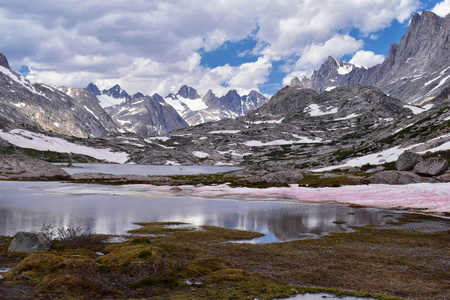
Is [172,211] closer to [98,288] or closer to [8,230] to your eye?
[8,230]

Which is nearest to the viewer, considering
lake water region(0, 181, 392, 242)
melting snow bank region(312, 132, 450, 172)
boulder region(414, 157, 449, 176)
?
lake water region(0, 181, 392, 242)

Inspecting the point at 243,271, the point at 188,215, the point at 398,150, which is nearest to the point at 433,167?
the point at 398,150

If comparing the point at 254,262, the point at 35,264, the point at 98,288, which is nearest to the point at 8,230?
the point at 35,264

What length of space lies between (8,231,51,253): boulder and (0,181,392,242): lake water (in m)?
11.5

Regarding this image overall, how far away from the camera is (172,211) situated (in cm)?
5806

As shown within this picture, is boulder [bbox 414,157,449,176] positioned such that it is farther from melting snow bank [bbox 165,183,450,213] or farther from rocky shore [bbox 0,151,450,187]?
melting snow bank [bbox 165,183,450,213]

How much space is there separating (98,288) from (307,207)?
172ft

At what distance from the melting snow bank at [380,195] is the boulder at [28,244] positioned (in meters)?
56.6

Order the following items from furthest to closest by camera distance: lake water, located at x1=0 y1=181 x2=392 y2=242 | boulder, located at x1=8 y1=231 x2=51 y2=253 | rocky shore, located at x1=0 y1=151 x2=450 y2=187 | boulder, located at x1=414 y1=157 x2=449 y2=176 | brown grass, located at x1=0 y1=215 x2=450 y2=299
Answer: rocky shore, located at x1=0 y1=151 x2=450 y2=187 → boulder, located at x1=414 y1=157 x2=449 y2=176 → lake water, located at x1=0 y1=181 x2=392 y2=242 → boulder, located at x1=8 y1=231 x2=51 y2=253 → brown grass, located at x1=0 y1=215 x2=450 y2=299

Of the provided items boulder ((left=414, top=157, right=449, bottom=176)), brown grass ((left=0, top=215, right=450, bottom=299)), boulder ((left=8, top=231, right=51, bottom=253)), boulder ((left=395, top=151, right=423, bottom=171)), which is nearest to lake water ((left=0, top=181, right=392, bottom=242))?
brown grass ((left=0, top=215, right=450, bottom=299))

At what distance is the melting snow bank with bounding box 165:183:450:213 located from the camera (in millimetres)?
63734

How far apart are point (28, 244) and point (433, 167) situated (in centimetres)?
9583

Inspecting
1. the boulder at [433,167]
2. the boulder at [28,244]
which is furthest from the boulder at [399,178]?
the boulder at [28,244]

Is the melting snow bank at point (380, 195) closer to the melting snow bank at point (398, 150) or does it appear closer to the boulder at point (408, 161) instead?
the boulder at point (408, 161)
